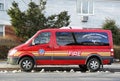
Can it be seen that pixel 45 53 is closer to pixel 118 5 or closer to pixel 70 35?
pixel 70 35

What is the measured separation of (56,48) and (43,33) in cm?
98

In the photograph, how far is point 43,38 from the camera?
21547mm

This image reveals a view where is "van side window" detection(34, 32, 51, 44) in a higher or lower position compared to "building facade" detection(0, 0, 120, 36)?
Result: lower

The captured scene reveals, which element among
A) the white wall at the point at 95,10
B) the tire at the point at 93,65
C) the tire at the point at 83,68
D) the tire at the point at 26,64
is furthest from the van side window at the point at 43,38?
the white wall at the point at 95,10

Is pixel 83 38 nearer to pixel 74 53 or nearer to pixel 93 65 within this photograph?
pixel 74 53

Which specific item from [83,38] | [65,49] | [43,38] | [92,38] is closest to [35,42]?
[43,38]

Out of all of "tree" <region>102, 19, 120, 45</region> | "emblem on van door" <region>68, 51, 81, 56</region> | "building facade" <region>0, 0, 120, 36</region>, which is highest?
"building facade" <region>0, 0, 120, 36</region>

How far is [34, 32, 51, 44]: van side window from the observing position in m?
21.5

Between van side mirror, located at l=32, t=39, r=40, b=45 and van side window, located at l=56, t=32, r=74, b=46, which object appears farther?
van side window, located at l=56, t=32, r=74, b=46

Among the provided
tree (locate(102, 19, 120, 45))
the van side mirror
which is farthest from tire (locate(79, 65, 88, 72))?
tree (locate(102, 19, 120, 45))

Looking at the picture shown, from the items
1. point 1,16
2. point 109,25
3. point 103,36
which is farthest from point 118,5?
point 103,36

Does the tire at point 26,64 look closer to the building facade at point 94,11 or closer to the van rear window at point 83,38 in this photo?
the van rear window at point 83,38

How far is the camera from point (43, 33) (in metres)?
21.6

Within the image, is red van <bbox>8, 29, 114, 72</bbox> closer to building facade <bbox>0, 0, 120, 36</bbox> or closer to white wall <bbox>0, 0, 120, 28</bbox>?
building facade <bbox>0, 0, 120, 36</bbox>
